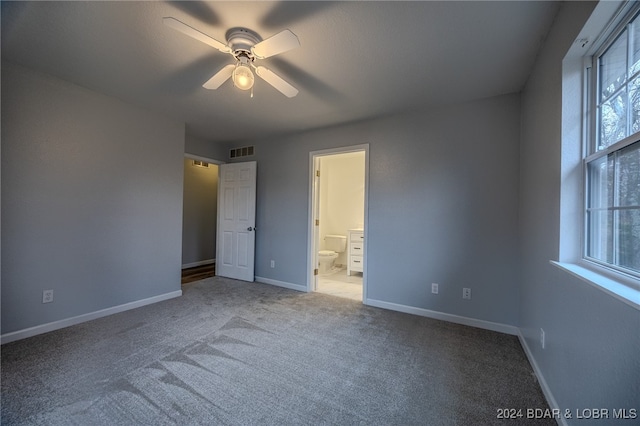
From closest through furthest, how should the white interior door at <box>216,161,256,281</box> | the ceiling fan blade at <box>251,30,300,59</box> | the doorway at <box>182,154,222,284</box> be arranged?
1. the ceiling fan blade at <box>251,30,300,59</box>
2. the white interior door at <box>216,161,256,281</box>
3. the doorway at <box>182,154,222,284</box>

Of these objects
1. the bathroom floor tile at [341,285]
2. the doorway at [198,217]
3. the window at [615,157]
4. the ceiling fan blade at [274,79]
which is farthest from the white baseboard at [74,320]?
the window at [615,157]

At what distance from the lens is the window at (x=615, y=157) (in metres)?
1.09

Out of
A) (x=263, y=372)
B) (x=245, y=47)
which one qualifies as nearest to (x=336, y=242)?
(x=263, y=372)

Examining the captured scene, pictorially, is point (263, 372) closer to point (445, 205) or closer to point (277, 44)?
point (277, 44)

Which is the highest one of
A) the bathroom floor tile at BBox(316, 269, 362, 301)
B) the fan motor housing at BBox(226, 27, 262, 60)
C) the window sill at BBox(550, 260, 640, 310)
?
the fan motor housing at BBox(226, 27, 262, 60)

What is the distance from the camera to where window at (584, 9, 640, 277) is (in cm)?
109

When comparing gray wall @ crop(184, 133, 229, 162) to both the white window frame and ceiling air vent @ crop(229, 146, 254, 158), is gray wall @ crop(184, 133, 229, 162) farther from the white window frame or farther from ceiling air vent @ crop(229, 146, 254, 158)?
the white window frame

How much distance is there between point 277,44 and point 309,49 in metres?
0.44

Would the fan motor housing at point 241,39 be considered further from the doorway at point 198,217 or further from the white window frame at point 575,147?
the doorway at point 198,217

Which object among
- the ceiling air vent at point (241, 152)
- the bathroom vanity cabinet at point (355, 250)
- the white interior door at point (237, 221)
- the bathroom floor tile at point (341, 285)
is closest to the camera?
the bathroom floor tile at point (341, 285)

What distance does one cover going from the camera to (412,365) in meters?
1.99

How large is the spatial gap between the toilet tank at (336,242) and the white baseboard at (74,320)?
3.19 m

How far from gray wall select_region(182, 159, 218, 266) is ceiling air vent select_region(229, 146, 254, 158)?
1.48 m

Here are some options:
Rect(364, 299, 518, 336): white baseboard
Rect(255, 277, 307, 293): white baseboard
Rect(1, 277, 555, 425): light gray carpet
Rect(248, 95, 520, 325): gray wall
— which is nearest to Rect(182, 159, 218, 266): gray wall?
Rect(255, 277, 307, 293): white baseboard
